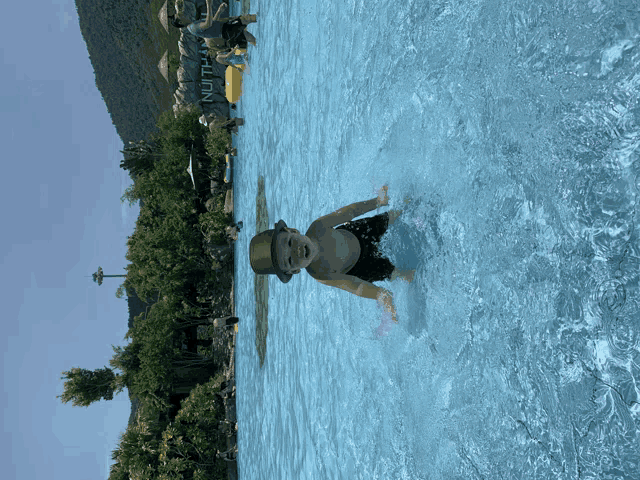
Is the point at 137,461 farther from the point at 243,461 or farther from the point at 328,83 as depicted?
the point at 328,83

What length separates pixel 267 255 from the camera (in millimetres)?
3430

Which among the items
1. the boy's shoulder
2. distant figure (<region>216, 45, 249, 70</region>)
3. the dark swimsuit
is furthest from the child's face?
distant figure (<region>216, 45, 249, 70</region>)

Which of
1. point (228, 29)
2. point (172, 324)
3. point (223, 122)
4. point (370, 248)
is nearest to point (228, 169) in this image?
point (223, 122)

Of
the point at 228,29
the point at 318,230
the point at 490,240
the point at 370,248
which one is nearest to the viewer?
the point at 490,240

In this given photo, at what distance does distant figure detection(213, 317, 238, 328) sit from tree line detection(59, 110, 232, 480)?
2.05 metres

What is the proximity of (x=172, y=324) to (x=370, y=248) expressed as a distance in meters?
15.9

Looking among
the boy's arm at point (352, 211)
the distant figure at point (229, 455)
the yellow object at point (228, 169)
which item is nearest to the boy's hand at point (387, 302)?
the boy's arm at point (352, 211)

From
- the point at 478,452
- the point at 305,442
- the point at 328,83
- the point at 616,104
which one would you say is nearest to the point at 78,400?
the point at 305,442

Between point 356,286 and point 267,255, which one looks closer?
point 267,255

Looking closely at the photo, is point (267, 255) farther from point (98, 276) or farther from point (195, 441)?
point (98, 276)

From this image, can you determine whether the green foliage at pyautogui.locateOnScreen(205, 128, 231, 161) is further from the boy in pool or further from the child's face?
the child's face

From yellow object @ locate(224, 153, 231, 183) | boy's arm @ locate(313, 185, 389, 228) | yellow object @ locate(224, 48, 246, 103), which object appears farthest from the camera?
yellow object @ locate(224, 153, 231, 183)

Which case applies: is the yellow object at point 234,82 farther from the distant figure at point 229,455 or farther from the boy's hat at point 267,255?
the distant figure at point 229,455

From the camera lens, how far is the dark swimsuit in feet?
13.1
